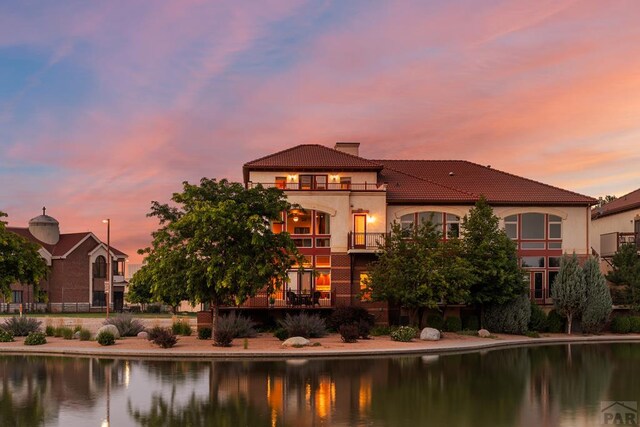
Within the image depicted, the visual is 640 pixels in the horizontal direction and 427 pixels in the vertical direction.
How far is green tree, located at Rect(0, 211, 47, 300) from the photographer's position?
1389 inches

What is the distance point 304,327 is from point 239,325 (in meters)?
3.43

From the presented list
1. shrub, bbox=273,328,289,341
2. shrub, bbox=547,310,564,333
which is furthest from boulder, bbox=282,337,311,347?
shrub, bbox=547,310,564,333

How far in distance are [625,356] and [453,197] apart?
52.4ft

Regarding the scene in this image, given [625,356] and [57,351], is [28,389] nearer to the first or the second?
[57,351]

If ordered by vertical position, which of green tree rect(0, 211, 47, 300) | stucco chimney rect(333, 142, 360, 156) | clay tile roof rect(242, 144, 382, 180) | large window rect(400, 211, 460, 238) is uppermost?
stucco chimney rect(333, 142, 360, 156)

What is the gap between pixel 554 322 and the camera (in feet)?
135

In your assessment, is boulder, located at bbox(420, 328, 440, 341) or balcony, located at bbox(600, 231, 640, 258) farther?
balcony, located at bbox(600, 231, 640, 258)

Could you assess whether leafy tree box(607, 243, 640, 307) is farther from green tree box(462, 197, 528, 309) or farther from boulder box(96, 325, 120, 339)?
boulder box(96, 325, 120, 339)

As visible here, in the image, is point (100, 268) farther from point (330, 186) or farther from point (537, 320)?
point (537, 320)

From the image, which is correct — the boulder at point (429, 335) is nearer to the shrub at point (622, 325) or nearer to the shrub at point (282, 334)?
the shrub at point (282, 334)

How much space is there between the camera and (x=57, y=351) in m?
29.8

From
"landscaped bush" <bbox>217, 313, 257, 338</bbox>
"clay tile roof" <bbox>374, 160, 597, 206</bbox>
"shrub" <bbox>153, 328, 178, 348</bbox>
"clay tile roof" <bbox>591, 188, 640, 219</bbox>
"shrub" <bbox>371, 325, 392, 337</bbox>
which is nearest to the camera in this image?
"shrub" <bbox>153, 328, 178, 348</bbox>

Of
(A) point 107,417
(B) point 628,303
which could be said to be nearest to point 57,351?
(A) point 107,417

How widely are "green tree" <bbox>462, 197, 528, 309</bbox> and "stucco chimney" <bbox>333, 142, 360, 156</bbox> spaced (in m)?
12.0
